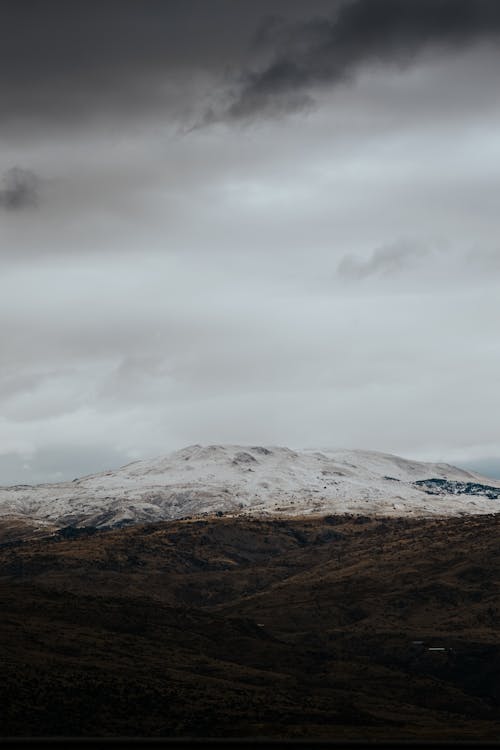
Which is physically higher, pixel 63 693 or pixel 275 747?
pixel 275 747

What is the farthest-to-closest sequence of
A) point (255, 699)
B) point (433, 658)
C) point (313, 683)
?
point (433, 658) < point (313, 683) < point (255, 699)

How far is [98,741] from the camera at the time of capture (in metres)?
15.4

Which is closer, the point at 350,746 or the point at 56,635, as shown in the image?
the point at 350,746

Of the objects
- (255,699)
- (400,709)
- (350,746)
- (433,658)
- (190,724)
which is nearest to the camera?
(350,746)

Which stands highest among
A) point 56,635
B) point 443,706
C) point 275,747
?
point 275,747

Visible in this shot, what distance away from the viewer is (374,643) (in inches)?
7810

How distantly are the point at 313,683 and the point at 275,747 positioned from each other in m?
145

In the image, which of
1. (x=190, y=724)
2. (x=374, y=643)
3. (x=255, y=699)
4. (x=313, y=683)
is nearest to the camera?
(x=190, y=724)

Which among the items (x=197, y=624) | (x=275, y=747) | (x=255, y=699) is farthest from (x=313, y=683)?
(x=275, y=747)

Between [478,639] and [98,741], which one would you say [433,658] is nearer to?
[478,639]

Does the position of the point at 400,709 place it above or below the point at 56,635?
below

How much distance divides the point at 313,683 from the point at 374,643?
4961 centimetres

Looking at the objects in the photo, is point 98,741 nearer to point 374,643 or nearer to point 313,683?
point 313,683

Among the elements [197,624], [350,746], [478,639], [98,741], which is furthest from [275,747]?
[478,639]
